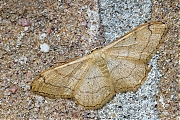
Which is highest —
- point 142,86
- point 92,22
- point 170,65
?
point 92,22

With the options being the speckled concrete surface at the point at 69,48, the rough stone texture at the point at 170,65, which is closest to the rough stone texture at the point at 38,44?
the speckled concrete surface at the point at 69,48

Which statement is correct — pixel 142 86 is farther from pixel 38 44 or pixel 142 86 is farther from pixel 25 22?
pixel 25 22

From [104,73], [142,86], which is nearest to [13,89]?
[104,73]

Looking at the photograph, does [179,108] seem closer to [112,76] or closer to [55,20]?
[112,76]

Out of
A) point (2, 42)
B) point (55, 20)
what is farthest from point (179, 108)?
point (2, 42)

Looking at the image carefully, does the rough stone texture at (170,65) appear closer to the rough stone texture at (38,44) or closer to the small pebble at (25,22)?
the rough stone texture at (38,44)

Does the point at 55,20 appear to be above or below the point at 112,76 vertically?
above
